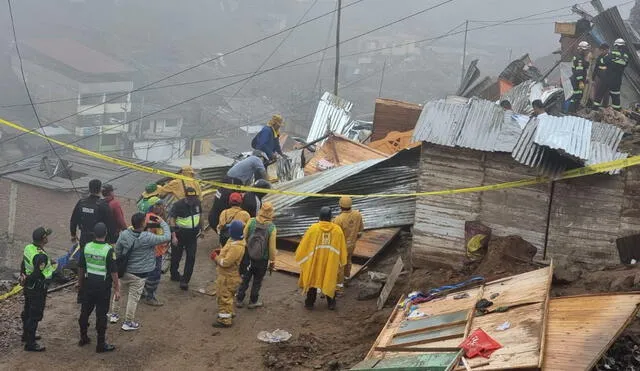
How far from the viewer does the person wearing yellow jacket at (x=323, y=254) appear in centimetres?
913

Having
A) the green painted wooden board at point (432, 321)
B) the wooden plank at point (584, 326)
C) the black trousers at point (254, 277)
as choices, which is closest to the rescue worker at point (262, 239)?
the black trousers at point (254, 277)

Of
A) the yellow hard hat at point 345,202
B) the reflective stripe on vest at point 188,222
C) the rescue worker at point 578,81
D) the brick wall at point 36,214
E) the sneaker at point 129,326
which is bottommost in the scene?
the brick wall at point 36,214

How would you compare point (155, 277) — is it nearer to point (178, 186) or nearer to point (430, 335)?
point (178, 186)

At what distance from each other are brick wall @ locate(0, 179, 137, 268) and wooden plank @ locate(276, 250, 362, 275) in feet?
46.8

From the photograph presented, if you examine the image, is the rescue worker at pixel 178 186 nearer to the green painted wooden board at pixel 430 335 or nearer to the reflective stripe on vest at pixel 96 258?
the reflective stripe on vest at pixel 96 258

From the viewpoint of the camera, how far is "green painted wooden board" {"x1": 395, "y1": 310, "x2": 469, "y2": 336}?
6.95 m

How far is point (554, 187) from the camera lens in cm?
905

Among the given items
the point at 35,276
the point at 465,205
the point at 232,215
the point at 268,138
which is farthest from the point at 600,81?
the point at 35,276

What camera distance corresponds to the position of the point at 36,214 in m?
25.5

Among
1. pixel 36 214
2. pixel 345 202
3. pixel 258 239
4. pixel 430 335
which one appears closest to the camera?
pixel 430 335

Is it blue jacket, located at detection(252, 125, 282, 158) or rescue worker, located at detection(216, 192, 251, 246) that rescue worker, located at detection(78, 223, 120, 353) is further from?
blue jacket, located at detection(252, 125, 282, 158)

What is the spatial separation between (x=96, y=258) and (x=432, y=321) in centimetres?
367

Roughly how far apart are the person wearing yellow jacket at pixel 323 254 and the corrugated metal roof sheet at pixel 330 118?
34.9 feet

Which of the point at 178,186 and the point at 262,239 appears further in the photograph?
the point at 178,186
